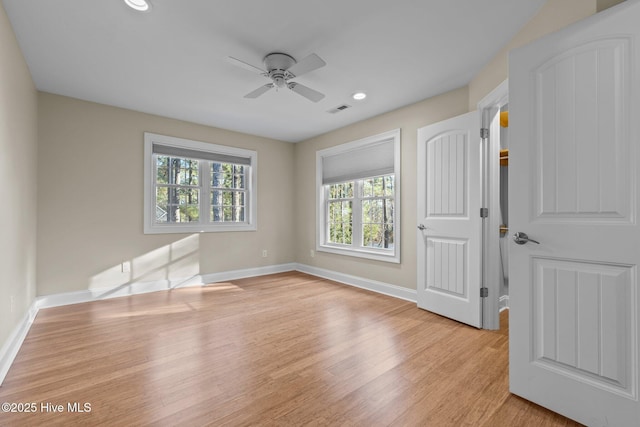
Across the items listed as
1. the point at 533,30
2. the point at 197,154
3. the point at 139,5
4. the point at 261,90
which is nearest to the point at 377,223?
the point at 261,90

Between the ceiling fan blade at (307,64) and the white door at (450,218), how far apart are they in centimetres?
154

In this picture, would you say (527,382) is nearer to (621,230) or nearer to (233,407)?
(621,230)

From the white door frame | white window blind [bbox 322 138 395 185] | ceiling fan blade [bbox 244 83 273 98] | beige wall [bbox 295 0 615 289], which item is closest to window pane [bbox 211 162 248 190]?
beige wall [bbox 295 0 615 289]

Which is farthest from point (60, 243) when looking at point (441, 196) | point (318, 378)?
point (441, 196)

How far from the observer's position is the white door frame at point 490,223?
278 centimetres

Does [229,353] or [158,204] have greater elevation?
[158,204]

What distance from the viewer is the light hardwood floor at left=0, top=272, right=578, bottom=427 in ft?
5.15

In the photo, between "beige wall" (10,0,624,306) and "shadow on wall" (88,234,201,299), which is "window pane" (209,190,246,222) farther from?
"shadow on wall" (88,234,201,299)

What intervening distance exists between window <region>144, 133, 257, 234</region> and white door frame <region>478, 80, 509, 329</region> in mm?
3650

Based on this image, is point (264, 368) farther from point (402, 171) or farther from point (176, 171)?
point (176, 171)

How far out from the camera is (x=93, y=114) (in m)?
3.68

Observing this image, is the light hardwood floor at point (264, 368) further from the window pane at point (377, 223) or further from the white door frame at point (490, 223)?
the window pane at point (377, 223)

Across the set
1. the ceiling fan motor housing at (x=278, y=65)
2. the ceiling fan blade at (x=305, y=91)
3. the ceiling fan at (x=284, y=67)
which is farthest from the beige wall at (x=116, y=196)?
the ceiling fan motor housing at (x=278, y=65)

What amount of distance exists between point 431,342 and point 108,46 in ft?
12.3
